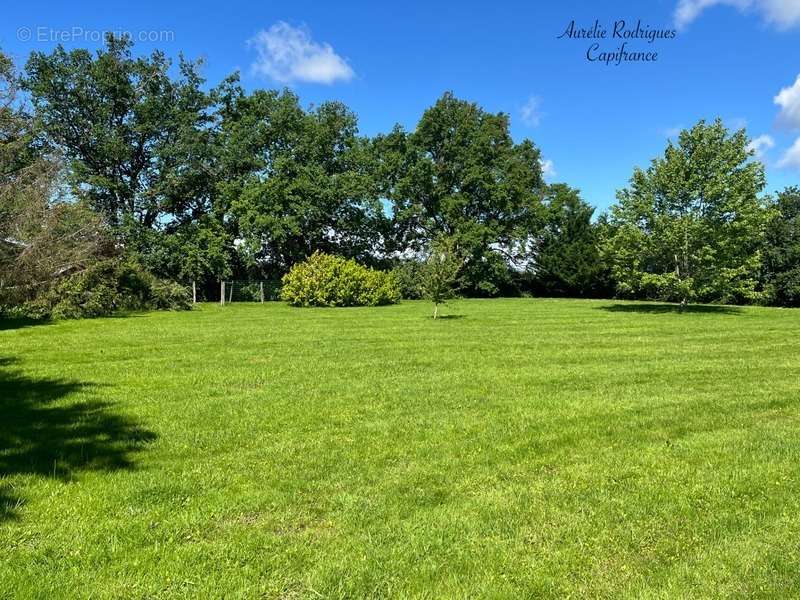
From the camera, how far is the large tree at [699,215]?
21.6 metres

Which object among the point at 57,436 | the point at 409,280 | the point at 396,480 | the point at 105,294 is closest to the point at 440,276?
the point at 105,294

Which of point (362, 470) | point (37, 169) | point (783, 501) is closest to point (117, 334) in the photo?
point (37, 169)

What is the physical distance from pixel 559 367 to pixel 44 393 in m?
6.76

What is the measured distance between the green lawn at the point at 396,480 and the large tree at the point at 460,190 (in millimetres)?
28411

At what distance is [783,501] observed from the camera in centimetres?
370

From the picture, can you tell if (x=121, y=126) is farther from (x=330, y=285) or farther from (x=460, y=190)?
(x=460, y=190)

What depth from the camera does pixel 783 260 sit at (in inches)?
1205

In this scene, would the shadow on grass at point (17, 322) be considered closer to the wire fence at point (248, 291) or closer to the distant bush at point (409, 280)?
the wire fence at point (248, 291)

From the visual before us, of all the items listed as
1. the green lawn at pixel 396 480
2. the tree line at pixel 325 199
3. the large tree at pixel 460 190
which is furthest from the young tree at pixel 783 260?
the green lawn at pixel 396 480

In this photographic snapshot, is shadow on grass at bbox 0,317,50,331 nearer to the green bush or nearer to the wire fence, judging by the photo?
the green bush

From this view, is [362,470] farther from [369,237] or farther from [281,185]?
[369,237]

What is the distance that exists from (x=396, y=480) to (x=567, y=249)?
35337 millimetres

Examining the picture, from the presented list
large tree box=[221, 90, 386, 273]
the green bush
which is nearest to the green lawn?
the green bush

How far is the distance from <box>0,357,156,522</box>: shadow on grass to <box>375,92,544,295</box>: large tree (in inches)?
1199
